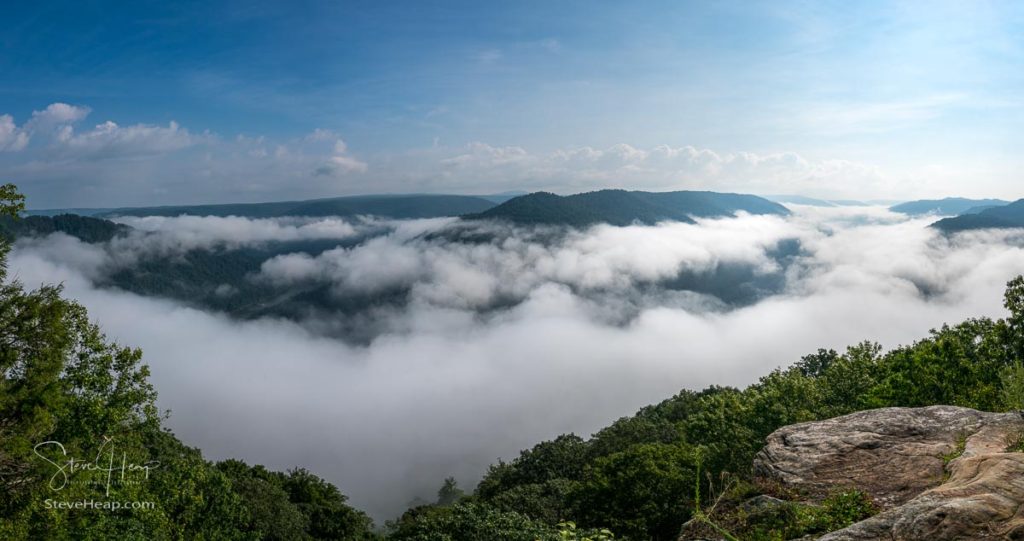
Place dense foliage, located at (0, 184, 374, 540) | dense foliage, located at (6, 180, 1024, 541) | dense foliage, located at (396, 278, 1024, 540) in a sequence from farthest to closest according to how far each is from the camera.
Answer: dense foliage, located at (396, 278, 1024, 540) < dense foliage, located at (0, 184, 374, 540) < dense foliage, located at (6, 180, 1024, 541)

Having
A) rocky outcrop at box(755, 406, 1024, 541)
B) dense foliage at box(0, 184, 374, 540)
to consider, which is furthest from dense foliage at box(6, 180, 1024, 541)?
rocky outcrop at box(755, 406, 1024, 541)

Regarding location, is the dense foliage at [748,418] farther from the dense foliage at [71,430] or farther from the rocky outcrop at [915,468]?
the dense foliage at [71,430]

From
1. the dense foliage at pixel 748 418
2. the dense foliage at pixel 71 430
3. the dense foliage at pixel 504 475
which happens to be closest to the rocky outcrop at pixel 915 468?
the dense foliage at pixel 504 475

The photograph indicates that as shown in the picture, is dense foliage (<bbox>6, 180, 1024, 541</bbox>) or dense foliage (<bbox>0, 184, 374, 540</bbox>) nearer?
dense foliage (<bbox>6, 180, 1024, 541</bbox>)

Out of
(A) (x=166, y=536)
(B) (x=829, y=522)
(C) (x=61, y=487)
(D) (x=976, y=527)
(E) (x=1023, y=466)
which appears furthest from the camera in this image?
(A) (x=166, y=536)

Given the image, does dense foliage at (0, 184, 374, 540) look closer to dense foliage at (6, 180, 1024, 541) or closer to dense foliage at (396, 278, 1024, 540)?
dense foliage at (6, 180, 1024, 541)

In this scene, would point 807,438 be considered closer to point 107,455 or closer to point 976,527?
point 976,527

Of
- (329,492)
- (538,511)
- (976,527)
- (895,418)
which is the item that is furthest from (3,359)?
(329,492)
